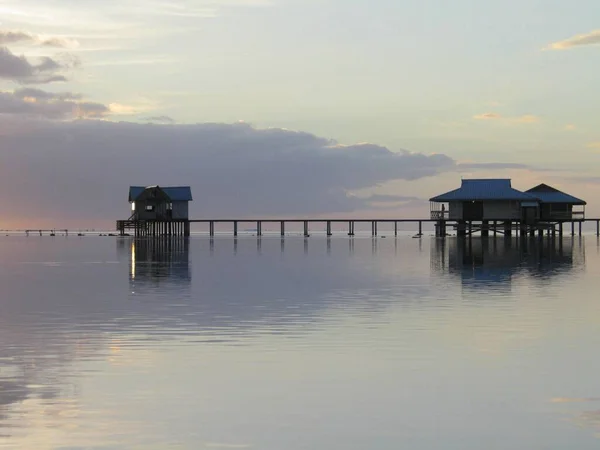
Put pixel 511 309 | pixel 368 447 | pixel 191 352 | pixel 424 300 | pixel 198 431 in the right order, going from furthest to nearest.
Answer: pixel 424 300, pixel 511 309, pixel 191 352, pixel 198 431, pixel 368 447

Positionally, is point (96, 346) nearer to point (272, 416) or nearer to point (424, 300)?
point (272, 416)

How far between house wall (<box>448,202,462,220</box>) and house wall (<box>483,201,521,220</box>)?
9.18ft

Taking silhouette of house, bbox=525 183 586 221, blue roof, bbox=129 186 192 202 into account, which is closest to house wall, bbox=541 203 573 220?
silhouette of house, bbox=525 183 586 221

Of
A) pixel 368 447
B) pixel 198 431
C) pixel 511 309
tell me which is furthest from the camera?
pixel 511 309

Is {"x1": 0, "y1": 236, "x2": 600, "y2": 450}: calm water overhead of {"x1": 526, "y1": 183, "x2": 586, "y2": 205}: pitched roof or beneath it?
beneath

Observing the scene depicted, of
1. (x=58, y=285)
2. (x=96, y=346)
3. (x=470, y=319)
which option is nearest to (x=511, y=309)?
(x=470, y=319)

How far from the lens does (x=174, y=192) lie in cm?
12438

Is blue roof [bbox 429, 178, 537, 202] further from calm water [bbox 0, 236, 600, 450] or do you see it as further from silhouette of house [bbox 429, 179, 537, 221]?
calm water [bbox 0, 236, 600, 450]

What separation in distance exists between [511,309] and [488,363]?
35.3ft

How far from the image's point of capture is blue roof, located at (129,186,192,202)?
405 feet

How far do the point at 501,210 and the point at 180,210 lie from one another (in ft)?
142

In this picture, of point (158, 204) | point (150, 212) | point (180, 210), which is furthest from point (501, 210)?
point (150, 212)

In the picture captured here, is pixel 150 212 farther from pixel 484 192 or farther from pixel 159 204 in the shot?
pixel 484 192

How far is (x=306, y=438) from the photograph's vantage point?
1184 cm
